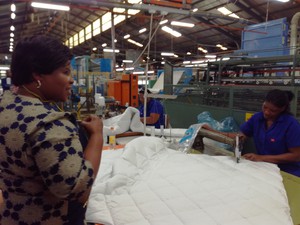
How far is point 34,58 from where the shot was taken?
718 mm

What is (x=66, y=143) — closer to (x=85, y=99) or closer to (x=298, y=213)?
(x=298, y=213)

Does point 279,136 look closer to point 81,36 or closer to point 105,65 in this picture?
point 105,65

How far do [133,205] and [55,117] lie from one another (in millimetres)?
607

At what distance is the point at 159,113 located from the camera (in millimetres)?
3184

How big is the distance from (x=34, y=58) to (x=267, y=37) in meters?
6.40

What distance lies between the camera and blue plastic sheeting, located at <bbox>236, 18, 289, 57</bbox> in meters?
5.74

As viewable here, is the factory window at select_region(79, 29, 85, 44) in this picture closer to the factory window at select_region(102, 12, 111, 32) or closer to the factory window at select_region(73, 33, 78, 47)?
the factory window at select_region(73, 33, 78, 47)

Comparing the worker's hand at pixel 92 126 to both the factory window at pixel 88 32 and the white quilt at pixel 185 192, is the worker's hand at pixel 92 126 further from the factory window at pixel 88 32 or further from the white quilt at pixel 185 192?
the factory window at pixel 88 32

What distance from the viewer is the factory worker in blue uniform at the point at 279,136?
179cm

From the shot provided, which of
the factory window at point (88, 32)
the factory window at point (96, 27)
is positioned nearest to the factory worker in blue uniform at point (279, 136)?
the factory window at point (96, 27)

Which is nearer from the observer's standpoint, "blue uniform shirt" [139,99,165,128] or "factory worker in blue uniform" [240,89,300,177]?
"factory worker in blue uniform" [240,89,300,177]

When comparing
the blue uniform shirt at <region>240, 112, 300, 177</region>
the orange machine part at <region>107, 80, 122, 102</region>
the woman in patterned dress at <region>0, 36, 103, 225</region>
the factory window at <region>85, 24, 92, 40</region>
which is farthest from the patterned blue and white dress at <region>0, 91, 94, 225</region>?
the factory window at <region>85, 24, 92, 40</region>

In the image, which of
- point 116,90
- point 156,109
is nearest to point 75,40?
point 116,90

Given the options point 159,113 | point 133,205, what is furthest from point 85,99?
point 133,205
